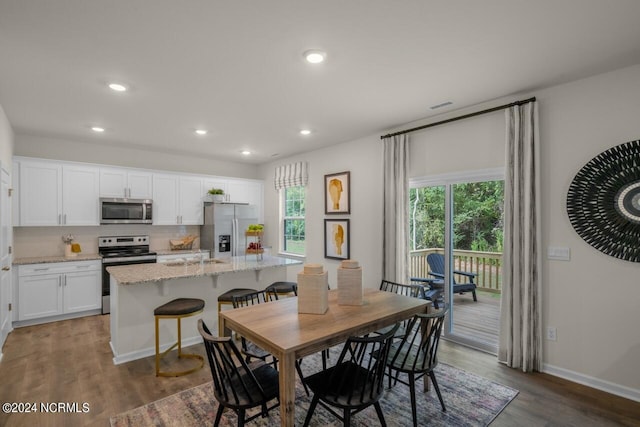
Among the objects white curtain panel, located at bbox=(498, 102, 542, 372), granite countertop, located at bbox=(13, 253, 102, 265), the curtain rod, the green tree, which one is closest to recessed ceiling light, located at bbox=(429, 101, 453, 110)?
the curtain rod

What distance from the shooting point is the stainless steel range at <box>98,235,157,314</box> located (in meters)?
4.87

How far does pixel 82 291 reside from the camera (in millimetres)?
4684

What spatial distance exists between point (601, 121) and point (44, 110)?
5.51 metres

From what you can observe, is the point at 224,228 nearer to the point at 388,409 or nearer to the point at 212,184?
the point at 212,184

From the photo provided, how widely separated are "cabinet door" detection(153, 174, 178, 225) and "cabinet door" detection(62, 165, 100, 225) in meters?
0.83

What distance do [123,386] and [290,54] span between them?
3073 millimetres

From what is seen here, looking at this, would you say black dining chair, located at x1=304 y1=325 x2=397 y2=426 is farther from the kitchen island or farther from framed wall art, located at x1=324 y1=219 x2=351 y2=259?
framed wall art, located at x1=324 y1=219 x2=351 y2=259

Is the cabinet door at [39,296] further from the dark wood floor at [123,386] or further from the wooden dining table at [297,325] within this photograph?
the wooden dining table at [297,325]

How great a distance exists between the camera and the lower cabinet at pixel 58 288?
14.0 feet

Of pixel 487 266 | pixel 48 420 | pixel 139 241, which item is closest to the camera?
pixel 48 420

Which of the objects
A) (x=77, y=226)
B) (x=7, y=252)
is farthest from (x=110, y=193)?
(x=7, y=252)

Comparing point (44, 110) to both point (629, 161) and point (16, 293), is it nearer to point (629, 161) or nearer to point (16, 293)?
point (16, 293)

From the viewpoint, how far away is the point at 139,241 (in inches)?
218

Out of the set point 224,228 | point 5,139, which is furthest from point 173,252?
point 5,139
